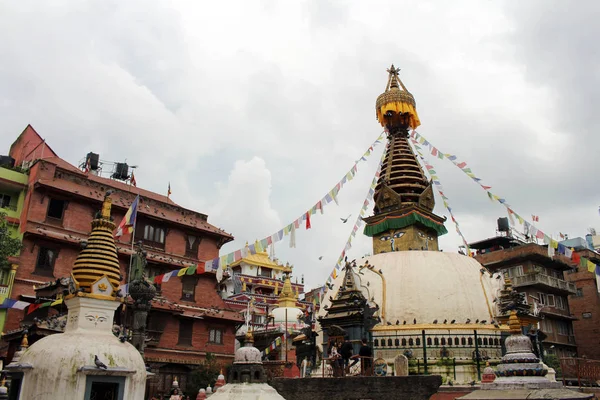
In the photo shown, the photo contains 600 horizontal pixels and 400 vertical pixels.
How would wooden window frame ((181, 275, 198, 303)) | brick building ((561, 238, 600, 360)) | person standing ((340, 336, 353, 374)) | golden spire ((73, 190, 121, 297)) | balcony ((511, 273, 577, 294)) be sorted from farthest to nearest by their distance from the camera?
brick building ((561, 238, 600, 360))
balcony ((511, 273, 577, 294))
wooden window frame ((181, 275, 198, 303))
person standing ((340, 336, 353, 374))
golden spire ((73, 190, 121, 297))

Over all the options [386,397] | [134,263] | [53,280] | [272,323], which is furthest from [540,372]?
[272,323]

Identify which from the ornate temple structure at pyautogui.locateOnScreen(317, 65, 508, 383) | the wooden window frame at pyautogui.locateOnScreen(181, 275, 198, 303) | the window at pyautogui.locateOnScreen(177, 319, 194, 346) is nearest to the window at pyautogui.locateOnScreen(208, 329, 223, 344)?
the window at pyautogui.locateOnScreen(177, 319, 194, 346)

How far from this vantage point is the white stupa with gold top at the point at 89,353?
1066cm

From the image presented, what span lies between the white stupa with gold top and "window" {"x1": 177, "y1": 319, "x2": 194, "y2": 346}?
19007mm

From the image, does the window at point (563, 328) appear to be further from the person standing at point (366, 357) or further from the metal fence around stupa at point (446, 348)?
the person standing at point (366, 357)

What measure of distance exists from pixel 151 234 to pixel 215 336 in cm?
766

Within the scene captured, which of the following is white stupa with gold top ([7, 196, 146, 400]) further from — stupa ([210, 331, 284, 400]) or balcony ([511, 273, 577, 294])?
balcony ([511, 273, 577, 294])

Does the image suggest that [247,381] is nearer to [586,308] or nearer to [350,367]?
[350,367]

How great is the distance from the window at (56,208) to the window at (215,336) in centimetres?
1148

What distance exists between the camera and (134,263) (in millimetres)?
21516

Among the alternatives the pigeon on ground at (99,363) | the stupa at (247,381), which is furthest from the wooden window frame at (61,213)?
the stupa at (247,381)

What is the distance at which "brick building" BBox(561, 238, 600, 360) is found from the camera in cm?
4119

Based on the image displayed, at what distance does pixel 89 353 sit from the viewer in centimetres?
1100

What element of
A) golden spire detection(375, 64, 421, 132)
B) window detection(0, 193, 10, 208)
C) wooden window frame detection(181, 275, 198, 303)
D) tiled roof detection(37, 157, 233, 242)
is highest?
golden spire detection(375, 64, 421, 132)
